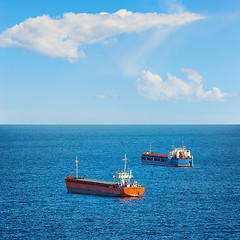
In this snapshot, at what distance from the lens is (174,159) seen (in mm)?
143375

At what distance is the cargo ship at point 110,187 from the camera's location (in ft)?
277

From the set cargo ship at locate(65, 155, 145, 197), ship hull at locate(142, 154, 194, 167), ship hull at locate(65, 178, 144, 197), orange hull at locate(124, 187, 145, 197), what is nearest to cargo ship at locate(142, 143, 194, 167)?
ship hull at locate(142, 154, 194, 167)

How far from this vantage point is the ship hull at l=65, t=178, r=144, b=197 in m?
84.4

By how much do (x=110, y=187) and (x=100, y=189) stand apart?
3.06 meters

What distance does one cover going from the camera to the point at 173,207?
75938mm

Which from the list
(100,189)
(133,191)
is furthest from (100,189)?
(133,191)

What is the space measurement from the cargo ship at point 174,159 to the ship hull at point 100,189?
57.7m

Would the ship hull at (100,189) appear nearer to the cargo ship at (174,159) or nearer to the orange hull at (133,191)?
the orange hull at (133,191)

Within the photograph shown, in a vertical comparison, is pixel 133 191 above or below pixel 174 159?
below

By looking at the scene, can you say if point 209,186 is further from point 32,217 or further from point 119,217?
point 32,217

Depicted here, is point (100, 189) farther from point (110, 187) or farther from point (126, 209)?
point (126, 209)

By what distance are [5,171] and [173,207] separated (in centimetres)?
6991

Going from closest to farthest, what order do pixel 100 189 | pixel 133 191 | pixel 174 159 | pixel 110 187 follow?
1. pixel 133 191
2. pixel 110 187
3. pixel 100 189
4. pixel 174 159

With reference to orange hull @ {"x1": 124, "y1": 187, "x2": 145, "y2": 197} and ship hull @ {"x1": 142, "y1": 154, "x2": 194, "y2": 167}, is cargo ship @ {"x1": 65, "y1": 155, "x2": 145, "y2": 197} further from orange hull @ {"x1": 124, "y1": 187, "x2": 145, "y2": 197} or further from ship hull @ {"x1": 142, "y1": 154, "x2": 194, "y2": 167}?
ship hull @ {"x1": 142, "y1": 154, "x2": 194, "y2": 167}
